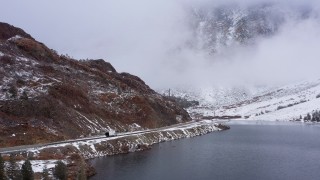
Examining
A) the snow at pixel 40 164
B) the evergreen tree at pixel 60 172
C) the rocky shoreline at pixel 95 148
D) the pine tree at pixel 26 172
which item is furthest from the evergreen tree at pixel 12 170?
the evergreen tree at pixel 60 172

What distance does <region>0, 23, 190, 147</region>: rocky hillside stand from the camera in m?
109

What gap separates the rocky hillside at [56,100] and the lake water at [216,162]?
1853 centimetres

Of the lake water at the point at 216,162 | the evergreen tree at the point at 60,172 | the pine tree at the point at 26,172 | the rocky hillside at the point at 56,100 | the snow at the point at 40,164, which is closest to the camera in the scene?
the pine tree at the point at 26,172

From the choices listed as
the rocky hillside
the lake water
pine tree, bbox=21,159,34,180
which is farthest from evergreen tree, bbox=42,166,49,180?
the rocky hillside

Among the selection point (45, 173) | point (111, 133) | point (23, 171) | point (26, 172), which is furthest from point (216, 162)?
point (23, 171)

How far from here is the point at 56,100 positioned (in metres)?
126

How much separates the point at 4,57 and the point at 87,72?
40543 millimetres

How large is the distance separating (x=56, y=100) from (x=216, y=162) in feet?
172

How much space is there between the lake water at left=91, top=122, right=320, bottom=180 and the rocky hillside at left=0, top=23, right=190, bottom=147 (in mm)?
18534

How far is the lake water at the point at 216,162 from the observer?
85312 mm

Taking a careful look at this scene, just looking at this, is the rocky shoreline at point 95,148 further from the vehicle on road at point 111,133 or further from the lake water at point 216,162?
the vehicle on road at point 111,133

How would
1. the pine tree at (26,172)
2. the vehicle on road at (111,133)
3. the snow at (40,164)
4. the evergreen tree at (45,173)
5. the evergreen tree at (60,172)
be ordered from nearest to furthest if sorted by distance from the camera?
the pine tree at (26,172)
the evergreen tree at (45,173)
the evergreen tree at (60,172)
the snow at (40,164)
the vehicle on road at (111,133)

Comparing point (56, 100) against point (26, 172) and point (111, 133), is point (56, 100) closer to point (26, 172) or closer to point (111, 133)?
point (111, 133)

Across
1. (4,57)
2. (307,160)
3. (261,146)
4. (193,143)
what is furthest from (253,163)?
(4,57)
